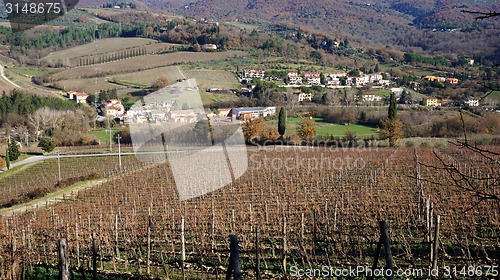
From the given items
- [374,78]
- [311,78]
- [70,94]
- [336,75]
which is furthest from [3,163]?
[374,78]

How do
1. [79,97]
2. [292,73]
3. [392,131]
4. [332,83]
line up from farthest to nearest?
[292,73]
[332,83]
[79,97]
[392,131]

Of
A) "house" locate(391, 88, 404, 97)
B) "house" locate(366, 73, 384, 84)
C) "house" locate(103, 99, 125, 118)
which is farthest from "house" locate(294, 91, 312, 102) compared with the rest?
"house" locate(103, 99, 125, 118)

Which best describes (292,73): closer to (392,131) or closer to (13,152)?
(392,131)

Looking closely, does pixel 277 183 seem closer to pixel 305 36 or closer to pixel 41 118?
pixel 41 118

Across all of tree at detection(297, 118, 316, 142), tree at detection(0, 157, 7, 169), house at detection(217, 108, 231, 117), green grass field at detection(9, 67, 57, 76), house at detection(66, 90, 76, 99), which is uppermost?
tree at detection(297, 118, 316, 142)

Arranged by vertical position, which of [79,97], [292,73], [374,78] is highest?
[292,73]

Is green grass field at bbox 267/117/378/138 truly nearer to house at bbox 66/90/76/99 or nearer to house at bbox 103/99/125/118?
house at bbox 103/99/125/118

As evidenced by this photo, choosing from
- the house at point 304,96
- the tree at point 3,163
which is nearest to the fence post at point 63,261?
the tree at point 3,163
